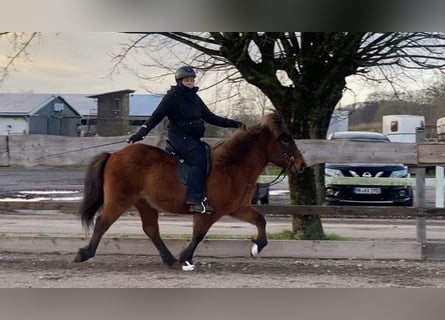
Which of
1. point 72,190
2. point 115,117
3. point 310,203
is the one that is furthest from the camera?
point 72,190

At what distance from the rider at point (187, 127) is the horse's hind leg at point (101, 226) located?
0.77 m

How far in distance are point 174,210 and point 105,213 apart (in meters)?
0.76

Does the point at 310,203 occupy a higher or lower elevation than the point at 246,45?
lower

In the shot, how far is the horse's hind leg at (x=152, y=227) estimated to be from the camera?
730 centimetres

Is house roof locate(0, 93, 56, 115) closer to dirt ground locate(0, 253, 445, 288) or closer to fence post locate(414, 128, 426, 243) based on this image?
dirt ground locate(0, 253, 445, 288)

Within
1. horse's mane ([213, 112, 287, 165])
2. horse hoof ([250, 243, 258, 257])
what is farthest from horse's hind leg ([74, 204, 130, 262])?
horse hoof ([250, 243, 258, 257])

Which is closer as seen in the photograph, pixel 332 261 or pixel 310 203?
pixel 332 261

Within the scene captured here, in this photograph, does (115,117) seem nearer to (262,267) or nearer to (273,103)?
(273,103)

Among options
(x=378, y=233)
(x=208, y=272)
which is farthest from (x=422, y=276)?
(x=378, y=233)

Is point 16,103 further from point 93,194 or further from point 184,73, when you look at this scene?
point 184,73

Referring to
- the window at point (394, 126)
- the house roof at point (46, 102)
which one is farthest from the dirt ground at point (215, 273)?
the window at point (394, 126)

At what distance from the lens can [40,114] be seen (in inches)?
772

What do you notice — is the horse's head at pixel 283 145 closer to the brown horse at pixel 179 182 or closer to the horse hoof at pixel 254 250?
the brown horse at pixel 179 182

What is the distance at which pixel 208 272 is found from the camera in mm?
7000
